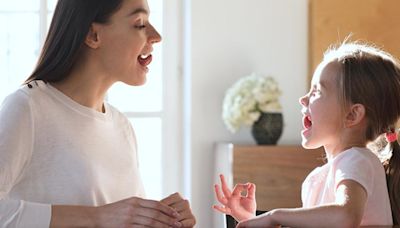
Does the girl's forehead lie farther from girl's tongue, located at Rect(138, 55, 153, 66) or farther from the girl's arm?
girl's tongue, located at Rect(138, 55, 153, 66)

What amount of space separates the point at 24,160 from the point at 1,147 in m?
0.09

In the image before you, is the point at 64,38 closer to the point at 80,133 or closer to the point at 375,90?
the point at 80,133

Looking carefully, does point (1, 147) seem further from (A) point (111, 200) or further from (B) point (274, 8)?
(B) point (274, 8)

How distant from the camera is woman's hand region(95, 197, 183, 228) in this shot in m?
1.49

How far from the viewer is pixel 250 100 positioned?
4.18 m

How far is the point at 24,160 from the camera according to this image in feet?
5.48

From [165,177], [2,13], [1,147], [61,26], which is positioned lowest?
[165,177]

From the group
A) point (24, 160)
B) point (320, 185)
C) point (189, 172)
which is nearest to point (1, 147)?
point (24, 160)

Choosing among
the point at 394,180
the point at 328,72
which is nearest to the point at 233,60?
the point at 328,72

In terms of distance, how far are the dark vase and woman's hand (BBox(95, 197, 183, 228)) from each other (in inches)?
108

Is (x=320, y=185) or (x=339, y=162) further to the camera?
(x=320, y=185)

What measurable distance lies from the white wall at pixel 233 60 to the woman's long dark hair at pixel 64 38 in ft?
8.66

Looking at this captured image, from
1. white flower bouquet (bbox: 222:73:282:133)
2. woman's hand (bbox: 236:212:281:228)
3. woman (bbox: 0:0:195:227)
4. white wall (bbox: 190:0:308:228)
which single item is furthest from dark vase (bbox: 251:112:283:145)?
woman's hand (bbox: 236:212:281:228)

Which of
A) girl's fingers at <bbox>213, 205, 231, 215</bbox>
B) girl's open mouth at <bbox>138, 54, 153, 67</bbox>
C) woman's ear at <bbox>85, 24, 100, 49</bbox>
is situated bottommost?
girl's fingers at <bbox>213, 205, 231, 215</bbox>
